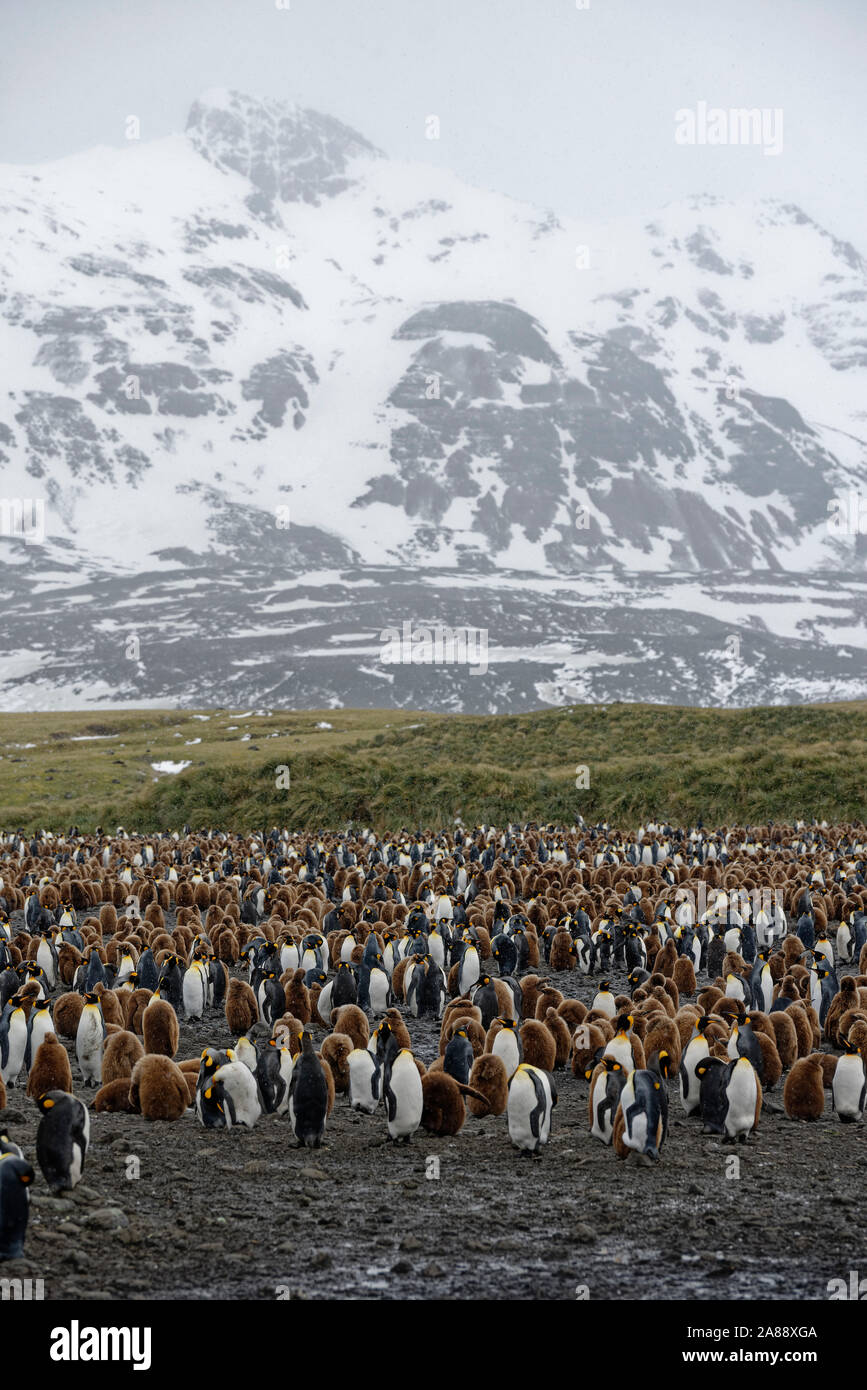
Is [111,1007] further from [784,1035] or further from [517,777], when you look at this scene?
[517,777]

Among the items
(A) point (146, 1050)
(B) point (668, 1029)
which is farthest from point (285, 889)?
(B) point (668, 1029)

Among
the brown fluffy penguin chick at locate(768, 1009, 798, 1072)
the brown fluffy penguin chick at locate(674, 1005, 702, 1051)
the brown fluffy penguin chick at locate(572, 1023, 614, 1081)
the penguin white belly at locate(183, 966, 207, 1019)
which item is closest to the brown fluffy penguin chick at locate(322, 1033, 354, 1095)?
the brown fluffy penguin chick at locate(572, 1023, 614, 1081)

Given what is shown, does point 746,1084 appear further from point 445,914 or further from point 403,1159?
point 445,914

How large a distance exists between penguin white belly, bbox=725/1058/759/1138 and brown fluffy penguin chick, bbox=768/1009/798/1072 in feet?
4.83

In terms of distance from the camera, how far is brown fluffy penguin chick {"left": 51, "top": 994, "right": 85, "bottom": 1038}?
35.3ft

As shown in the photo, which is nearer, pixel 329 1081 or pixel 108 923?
pixel 329 1081

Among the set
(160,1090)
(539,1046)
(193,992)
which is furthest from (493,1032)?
(193,992)

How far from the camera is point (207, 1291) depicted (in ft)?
19.3

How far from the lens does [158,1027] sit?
10148mm

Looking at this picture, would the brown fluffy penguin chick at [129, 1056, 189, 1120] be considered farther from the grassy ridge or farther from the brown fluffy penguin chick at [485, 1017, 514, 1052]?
the grassy ridge

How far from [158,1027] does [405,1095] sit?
2803mm

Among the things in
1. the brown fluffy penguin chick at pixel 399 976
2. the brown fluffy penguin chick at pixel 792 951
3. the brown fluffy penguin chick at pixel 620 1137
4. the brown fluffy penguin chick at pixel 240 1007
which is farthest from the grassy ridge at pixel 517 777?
the brown fluffy penguin chick at pixel 620 1137
